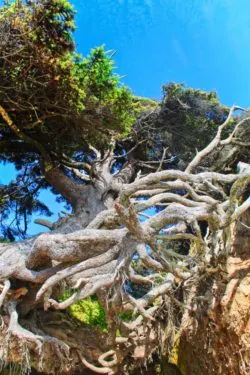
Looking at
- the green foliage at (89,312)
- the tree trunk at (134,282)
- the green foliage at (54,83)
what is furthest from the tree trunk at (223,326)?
the green foliage at (54,83)

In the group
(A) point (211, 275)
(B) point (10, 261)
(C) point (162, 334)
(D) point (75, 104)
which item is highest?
(D) point (75, 104)

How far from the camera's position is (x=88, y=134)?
9375mm

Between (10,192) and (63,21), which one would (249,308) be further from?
(10,192)

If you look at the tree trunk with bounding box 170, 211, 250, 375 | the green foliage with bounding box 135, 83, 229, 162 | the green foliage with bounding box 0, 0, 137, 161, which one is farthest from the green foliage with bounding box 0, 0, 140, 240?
the tree trunk with bounding box 170, 211, 250, 375

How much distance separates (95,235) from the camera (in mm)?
6352

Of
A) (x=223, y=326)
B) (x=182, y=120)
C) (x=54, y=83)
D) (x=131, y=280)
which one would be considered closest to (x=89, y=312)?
(x=131, y=280)

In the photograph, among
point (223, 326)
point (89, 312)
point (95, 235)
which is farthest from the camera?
point (89, 312)

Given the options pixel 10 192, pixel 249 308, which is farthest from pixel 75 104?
pixel 249 308

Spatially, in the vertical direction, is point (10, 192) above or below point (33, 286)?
above

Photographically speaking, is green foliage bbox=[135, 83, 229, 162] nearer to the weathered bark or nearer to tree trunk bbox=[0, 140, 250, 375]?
the weathered bark

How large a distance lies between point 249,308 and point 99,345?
10.7ft

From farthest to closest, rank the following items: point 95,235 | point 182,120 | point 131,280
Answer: point 182,120, point 131,280, point 95,235

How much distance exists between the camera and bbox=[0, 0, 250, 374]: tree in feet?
20.1

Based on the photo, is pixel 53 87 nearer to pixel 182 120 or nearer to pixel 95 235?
pixel 95 235
